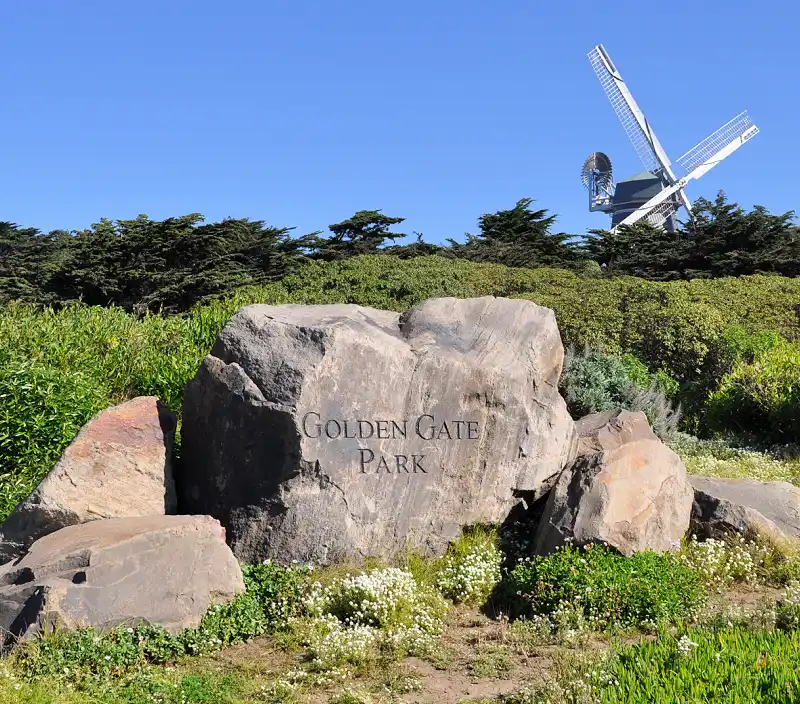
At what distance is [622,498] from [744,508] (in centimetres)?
167

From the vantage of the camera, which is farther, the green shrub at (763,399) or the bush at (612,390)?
the bush at (612,390)

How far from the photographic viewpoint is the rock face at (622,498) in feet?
22.4

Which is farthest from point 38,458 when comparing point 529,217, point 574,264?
point 529,217

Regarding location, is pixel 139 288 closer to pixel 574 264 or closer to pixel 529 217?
pixel 574 264

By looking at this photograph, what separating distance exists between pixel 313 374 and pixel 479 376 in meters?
1.62

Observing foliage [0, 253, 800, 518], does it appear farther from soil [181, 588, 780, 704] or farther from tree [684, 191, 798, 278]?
tree [684, 191, 798, 278]

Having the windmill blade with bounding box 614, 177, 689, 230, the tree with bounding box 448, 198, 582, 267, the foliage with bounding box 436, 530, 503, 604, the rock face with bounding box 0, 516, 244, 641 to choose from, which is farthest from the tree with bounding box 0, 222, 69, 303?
the windmill blade with bounding box 614, 177, 689, 230

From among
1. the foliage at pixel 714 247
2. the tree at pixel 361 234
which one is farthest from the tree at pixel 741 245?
the tree at pixel 361 234

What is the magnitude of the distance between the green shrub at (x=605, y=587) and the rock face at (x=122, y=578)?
2.45 meters

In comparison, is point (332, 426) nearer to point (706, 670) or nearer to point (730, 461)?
point (706, 670)

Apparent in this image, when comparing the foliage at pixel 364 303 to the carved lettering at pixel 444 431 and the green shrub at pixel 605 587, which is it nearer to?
the carved lettering at pixel 444 431

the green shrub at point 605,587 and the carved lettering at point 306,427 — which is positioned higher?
the carved lettering at point 306,427

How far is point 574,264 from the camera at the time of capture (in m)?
31.3

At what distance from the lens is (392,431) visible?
23.6 ft
